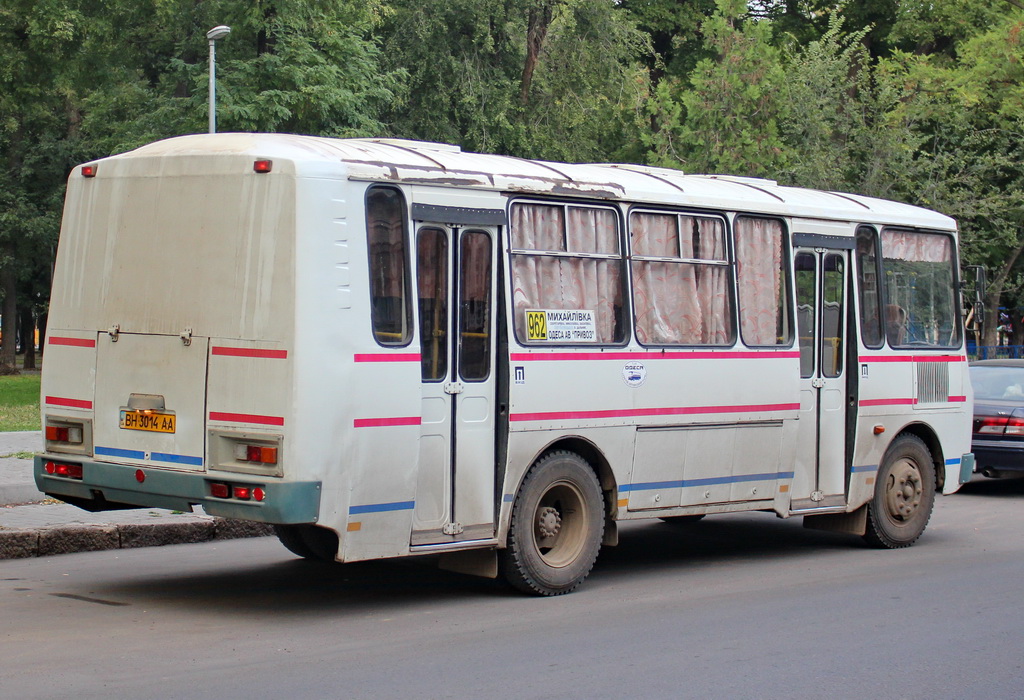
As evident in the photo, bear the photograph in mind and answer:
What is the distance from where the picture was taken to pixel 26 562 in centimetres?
995

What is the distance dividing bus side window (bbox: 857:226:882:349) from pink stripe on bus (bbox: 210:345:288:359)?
19.4ft

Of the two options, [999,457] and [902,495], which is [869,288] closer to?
[902,495]

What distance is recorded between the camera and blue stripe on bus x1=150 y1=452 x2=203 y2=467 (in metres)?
7.84

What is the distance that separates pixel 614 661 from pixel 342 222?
304 centimetres

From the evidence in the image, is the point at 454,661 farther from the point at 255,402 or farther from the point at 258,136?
the point at 258,136

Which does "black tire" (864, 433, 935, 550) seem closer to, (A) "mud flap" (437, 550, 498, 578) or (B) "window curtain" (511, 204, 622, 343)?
(B) "window curtain" (511, 204, 622, 343)

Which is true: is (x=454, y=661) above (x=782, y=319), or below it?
below

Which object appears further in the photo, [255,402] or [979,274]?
[979,274]

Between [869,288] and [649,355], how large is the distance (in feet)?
9.96

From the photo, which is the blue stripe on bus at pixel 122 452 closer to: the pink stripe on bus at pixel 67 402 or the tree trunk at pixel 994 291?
the pink stripe on bus at pixel 67 402

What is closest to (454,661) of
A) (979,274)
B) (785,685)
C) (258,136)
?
(785,685)

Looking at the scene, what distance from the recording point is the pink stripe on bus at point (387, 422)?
305 inches

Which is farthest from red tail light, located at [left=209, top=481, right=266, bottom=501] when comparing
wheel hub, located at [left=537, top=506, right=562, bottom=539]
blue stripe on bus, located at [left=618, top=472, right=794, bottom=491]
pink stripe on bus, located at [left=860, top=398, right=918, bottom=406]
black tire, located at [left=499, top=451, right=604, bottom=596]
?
pink stripe on bus, located at [left=860, top=398, right=918, bottom=406]

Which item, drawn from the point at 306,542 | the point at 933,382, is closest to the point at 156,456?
the point at 306,542
